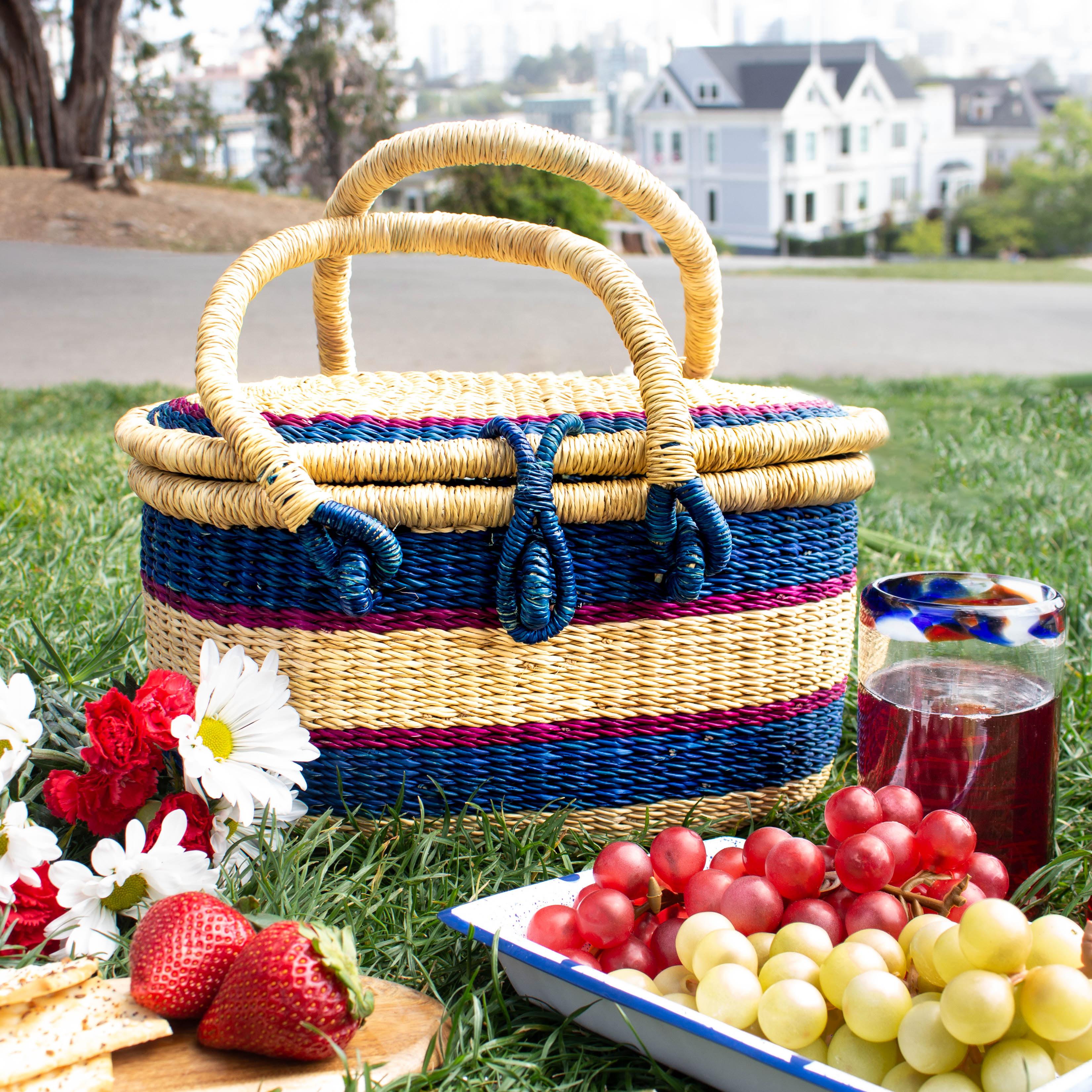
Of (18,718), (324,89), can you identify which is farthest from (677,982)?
(324,89)

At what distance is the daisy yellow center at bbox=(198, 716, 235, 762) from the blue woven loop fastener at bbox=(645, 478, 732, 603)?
1.27 ft

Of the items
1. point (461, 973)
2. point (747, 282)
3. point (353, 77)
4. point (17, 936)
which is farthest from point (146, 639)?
point (353, 77)

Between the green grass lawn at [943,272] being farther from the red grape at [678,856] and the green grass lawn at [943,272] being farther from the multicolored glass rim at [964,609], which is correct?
the red grape at [678,856]

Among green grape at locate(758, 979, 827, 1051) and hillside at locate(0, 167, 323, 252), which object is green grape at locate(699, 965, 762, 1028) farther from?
hillside at locate(0, 167, 323, 252)

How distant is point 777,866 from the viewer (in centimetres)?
75

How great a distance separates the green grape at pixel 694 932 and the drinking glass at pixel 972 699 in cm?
26

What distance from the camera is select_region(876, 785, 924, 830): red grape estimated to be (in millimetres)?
801

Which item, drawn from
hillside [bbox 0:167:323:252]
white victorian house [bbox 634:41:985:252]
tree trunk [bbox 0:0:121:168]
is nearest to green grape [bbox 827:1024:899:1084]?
hillside [bbox 0:167:323:252]

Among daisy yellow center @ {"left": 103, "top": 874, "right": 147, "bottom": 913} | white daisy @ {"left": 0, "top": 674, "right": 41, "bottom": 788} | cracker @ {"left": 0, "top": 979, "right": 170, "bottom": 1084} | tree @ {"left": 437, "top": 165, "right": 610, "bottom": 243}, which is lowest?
daisy yellow center @ {"left": 103, "top": 874, "right": 147, "bottom": 913}

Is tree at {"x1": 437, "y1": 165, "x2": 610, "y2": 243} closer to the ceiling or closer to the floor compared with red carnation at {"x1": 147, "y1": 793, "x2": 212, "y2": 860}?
closer to the ceiling

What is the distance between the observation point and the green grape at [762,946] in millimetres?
703

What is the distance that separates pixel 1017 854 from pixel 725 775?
0.26 metres

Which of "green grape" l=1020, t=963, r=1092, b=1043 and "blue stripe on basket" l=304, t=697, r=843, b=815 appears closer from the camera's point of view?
"green grape" l=1020, t=963, r=1092, b=1043

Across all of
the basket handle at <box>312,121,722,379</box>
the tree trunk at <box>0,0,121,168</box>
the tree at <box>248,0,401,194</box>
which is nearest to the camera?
the basket handle at <box>312,121,722,379</box>
